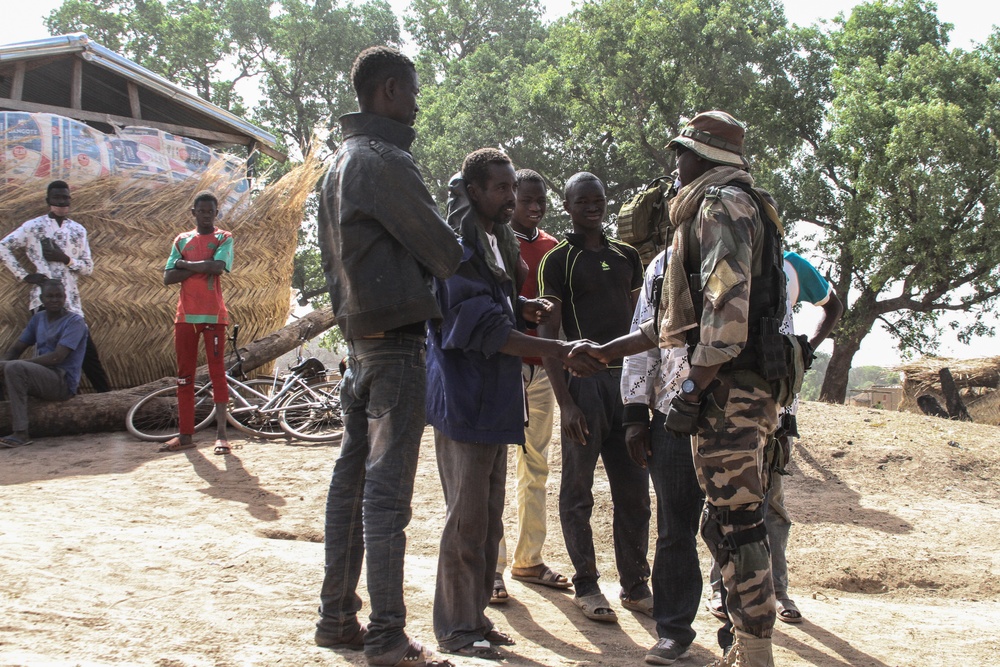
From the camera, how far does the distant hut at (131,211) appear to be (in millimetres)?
8680

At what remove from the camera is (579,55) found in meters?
21.4

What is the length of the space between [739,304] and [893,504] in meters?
4.60

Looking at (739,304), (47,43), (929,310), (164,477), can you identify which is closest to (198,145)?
(47,43)

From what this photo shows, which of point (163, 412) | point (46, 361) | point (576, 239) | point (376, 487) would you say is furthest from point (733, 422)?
point (46, 361)

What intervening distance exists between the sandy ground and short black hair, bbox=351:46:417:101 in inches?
83.0

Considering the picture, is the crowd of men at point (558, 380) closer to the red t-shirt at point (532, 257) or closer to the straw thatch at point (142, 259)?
the red t-shirt at point (532, 257)

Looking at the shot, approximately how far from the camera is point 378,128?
3252 mm

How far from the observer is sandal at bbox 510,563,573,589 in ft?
15.1

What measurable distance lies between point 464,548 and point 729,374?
49.3 inches

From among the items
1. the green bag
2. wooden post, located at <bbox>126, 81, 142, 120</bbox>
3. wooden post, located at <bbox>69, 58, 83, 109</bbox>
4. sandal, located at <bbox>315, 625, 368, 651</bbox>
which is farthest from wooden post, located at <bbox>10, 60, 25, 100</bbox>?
sandal, located at <bbox>315, 625, 368, 651</bbox>

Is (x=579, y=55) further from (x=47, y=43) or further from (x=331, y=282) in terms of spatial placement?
(x=331, y=282)

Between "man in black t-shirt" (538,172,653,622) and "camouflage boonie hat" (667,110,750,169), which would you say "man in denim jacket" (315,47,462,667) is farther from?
"man in black t-shirt" (538,172,653,622)

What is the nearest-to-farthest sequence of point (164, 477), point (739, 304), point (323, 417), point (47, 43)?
point (739, 304), point (164, 477), point (323, 417), point (47, 43)

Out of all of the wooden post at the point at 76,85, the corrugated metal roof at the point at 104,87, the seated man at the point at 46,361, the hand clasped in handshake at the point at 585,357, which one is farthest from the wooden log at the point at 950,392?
the wooden post at the point at 76,85
